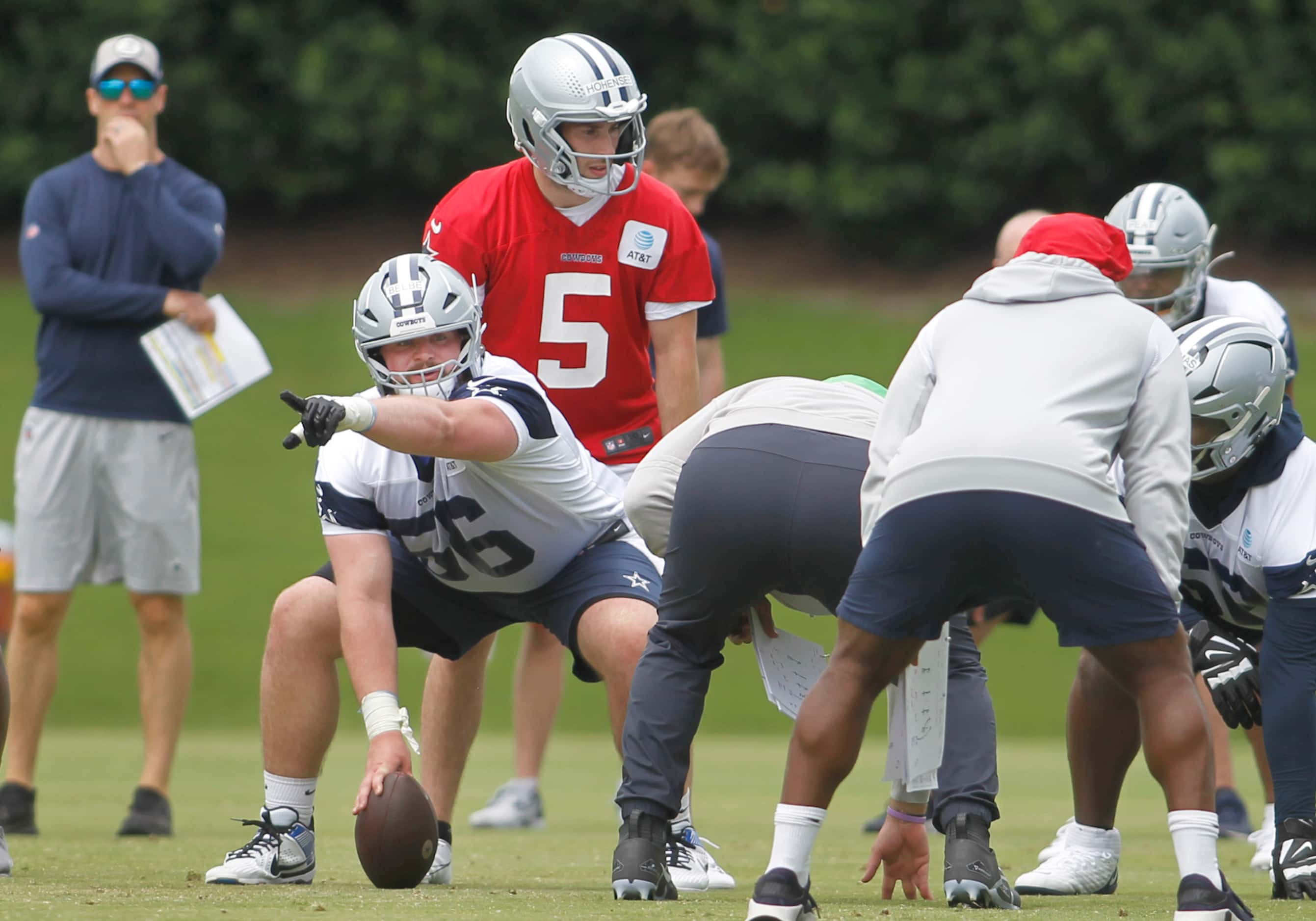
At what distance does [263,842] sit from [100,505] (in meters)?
2.76

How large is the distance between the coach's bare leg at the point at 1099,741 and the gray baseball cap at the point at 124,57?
4489mm

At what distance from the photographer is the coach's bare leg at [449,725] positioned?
550 centimetres

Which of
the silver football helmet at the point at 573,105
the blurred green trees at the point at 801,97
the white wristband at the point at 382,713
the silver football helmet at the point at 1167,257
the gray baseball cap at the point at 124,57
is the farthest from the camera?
the blurred green trees at the point at 801,97

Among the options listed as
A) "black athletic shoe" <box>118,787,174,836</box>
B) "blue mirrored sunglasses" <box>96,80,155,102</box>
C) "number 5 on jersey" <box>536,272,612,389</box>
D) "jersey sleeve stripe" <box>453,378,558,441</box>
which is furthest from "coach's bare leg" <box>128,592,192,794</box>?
"jersey sleeve stripe" <box>453,378,558,441</box>

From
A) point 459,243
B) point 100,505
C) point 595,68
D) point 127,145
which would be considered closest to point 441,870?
point 459,243

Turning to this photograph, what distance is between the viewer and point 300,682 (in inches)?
192

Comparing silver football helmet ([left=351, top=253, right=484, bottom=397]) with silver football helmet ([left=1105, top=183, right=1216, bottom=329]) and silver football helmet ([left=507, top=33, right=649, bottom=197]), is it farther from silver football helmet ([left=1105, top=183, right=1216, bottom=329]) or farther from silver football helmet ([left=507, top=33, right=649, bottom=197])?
silver football helmet ([left=1105, top=183, right=1216, bottom=329])

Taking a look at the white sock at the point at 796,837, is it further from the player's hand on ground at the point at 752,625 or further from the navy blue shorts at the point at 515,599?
the navy blue shorts at the point at 515,599

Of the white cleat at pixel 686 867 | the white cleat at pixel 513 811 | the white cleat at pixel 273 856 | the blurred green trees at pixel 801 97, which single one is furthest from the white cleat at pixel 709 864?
the blurred green trees at pixel 801 97

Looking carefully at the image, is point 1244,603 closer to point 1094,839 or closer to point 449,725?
point 1094,839

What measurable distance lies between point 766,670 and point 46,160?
20501mm

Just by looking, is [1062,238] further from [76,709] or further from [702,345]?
[76,709]

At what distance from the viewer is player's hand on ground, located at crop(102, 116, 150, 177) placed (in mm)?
7266

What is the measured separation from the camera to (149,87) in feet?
24.3
